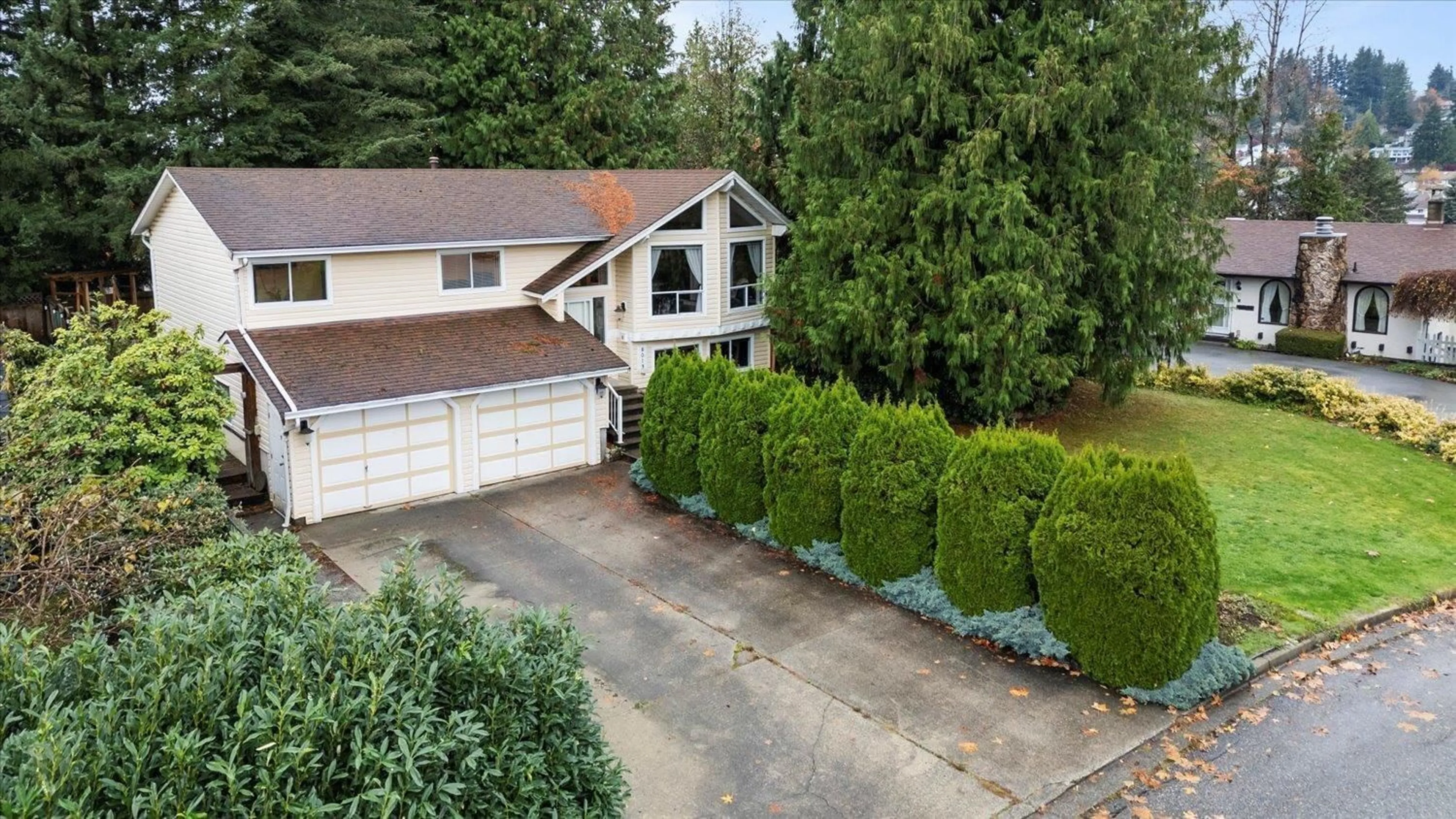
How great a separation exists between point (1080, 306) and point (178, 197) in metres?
19.2

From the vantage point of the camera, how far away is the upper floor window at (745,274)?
24375 mm

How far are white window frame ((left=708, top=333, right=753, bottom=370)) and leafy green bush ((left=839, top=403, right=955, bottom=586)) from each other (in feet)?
33.2

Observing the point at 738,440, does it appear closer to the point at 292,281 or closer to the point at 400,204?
the point at 292,281

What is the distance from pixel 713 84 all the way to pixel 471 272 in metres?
23.4

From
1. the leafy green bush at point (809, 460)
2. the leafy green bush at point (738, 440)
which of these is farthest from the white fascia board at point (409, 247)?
the leafy green bush at point (809, 460)

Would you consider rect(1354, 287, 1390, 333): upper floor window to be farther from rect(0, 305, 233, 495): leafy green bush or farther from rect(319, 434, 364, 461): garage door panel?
rect(0, 305, 233, 495): leafy green bush

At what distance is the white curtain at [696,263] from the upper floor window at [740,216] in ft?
3.58

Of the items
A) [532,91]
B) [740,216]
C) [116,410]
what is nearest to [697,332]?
[740,216]

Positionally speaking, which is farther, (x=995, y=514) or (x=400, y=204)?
(x=400, y=204)

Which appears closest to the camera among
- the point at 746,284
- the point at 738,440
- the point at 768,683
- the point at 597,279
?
the point at 768,683

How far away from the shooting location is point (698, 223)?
2336 centimetres

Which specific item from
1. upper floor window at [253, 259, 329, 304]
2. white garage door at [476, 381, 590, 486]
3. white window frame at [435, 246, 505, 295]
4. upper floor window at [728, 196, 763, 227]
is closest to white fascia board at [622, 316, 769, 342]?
upper floor window at [728, 196, 763, 227]

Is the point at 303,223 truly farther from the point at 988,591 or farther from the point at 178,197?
the point at 988,591

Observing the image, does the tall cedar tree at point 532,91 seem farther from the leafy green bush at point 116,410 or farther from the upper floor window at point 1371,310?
the upper floor window at point 1371,310
